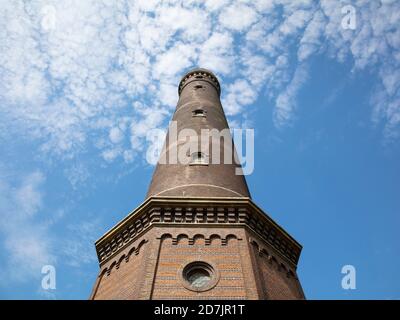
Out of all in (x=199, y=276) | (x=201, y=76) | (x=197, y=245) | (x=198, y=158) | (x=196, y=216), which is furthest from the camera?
(x=201, y=76)

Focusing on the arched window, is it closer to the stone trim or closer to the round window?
the round window

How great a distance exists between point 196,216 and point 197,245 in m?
0.96

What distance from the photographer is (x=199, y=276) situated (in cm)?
1160

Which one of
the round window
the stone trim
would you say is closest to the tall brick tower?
the round window

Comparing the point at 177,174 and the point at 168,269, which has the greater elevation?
the point at 177,174

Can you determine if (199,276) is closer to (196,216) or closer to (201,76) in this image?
(196,216)

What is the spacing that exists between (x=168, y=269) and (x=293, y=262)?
4434mm

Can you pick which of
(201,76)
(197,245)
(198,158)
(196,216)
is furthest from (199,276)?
(201,76)

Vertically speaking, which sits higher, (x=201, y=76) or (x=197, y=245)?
(x=201, y=76)

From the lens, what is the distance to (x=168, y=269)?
1152cm

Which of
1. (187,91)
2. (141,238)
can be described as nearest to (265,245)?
(141,238)

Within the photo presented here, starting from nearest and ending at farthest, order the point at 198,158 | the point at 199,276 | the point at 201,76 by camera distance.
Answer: the point at 199,276
the point at 198,158
the point at 201,76
